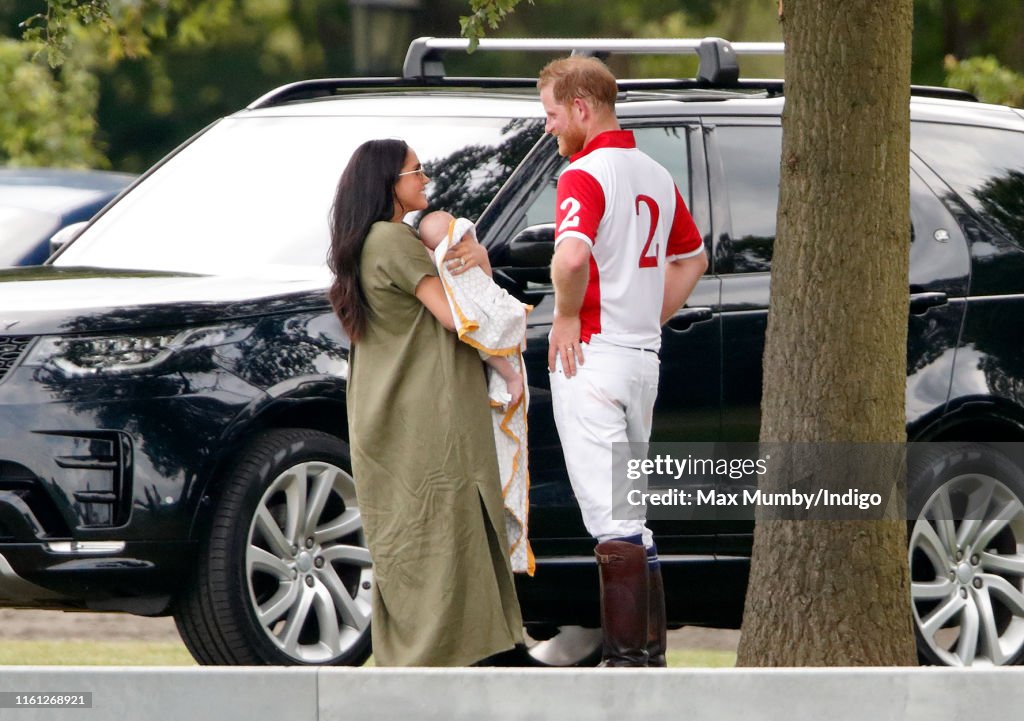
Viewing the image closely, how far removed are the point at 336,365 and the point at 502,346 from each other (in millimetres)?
801

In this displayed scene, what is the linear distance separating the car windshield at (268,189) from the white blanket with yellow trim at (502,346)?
0.95 meters

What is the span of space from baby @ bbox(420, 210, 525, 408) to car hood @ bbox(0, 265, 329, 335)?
2.20 feet

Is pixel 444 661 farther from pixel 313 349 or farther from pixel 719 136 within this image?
A: pixel 719 136

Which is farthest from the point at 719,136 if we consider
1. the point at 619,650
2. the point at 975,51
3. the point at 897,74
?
the point at 975,51

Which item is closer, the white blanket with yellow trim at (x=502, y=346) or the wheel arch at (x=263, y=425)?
the white blanket with yellow trim at (x=502, y=346)

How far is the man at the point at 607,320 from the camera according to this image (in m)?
6.09

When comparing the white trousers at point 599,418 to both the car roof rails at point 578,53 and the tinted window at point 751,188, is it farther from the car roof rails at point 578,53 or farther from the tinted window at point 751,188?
the car roof rails at point 578,53

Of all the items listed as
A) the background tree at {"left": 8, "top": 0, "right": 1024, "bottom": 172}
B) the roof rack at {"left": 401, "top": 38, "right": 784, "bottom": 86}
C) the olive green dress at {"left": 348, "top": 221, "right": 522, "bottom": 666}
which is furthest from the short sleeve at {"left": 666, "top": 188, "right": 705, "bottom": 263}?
the background tree at {"left": 8, "top": 0, "right": 1024, "bottom": 172}

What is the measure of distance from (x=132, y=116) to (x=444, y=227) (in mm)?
15721

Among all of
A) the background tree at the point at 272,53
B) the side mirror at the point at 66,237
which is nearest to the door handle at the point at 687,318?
the side mirror at the point at 66,237

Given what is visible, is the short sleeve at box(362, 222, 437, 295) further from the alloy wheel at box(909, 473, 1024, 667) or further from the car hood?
the alloy wheel at box(909, 473, 1024, 667)

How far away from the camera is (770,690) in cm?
500

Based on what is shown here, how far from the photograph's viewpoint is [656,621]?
6.30m

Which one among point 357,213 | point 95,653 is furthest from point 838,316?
point 95,653
